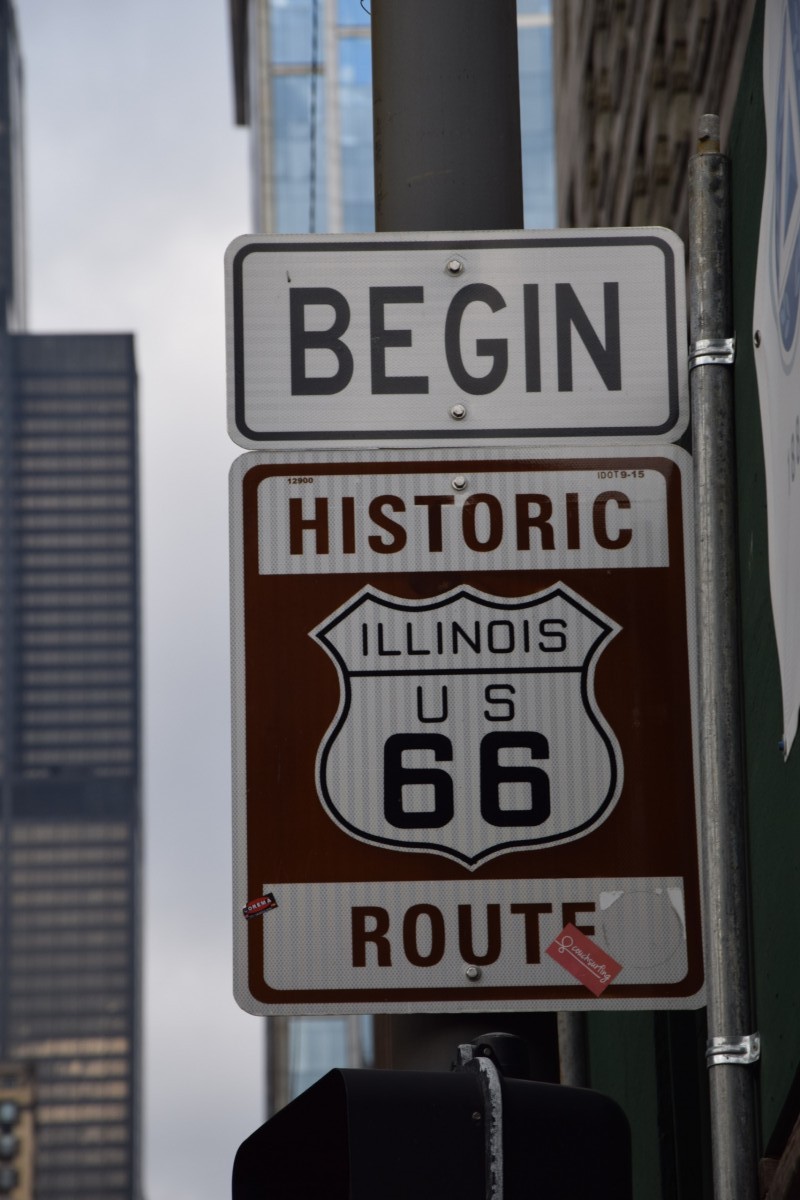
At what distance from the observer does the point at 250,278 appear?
3.79 metres

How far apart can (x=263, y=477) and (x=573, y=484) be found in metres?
0.57

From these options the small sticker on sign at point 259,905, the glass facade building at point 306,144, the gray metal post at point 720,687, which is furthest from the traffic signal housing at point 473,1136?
the glass facade building at point 306,144

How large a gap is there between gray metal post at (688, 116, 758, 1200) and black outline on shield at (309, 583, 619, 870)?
0.28m

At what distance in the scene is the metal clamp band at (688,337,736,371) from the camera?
11.1 feet

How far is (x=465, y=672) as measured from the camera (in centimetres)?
350

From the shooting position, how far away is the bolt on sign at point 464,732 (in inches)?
A: 133

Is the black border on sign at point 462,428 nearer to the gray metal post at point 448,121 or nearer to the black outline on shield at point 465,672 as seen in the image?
the gray metal post at point 448,121

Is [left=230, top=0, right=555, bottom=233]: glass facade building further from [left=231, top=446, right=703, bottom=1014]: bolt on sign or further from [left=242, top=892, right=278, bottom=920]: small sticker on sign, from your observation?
[left=242, top=892, right=278, bottom=920]: small sticker on sign

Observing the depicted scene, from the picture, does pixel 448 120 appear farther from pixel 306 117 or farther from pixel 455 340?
pixel 306 117

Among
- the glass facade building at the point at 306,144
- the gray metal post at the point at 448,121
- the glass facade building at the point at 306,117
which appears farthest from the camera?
the glass facade building at the point at 306,117

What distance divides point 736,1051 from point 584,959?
1.29ft

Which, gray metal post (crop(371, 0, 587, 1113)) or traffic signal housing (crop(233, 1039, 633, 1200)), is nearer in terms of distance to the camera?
traffic signal housing (crop(233, 1039, 633, 1200))

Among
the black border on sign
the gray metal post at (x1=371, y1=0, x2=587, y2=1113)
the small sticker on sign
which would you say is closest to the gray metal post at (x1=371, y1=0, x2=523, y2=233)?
the gray metal post at (x1=371, y1=0, x2=587, y2=1113)

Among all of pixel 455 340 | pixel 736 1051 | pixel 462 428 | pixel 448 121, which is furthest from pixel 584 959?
pixel 448 121
